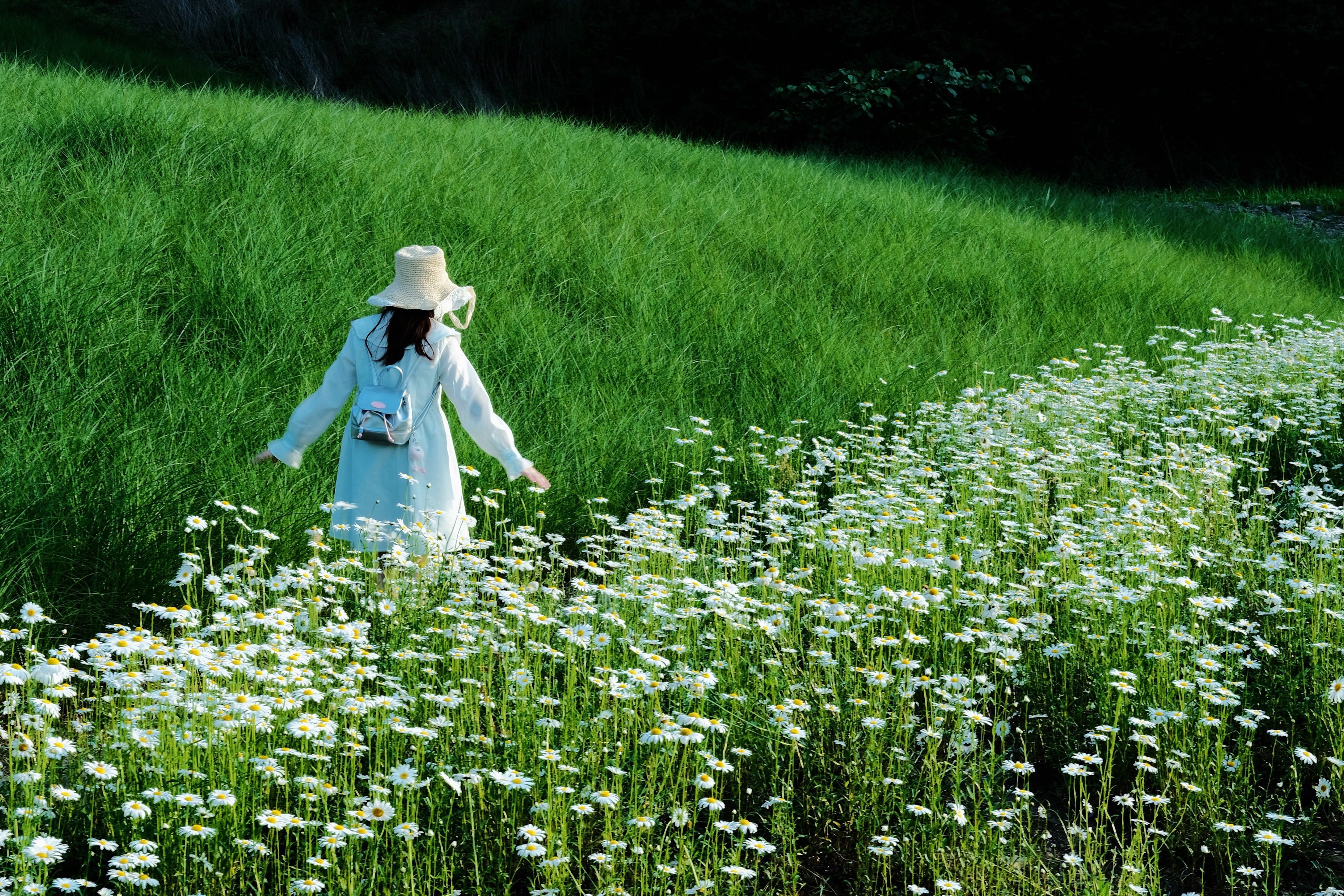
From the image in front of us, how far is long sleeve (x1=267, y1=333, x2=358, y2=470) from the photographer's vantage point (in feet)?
13.4

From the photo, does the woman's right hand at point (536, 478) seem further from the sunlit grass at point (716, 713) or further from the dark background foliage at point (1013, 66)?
the dark background foliage at point (1013, 66)

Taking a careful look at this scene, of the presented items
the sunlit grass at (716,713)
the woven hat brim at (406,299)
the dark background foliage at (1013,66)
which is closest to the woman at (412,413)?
the woven hat brim at (406,299)

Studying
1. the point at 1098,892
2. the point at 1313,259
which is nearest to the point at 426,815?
the point at 1098,892

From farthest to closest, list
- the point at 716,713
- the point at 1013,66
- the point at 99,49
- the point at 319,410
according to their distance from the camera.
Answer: the point at 1013,66 → the point at 99,49 → the point at 319,410 → the point at 716,713

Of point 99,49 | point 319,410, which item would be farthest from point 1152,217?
point 99,49

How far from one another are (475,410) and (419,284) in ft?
1.57

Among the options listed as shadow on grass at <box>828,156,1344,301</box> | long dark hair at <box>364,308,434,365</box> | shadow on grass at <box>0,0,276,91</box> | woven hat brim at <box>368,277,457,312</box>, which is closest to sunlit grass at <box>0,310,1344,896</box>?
long dark hair at <box>364,308,434,365</box>

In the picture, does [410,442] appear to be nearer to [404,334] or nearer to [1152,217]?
[404,334]

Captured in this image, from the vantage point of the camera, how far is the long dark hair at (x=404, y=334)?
4035 mm

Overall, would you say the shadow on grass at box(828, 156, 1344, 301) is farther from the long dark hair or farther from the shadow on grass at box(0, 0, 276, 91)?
the long dark hair

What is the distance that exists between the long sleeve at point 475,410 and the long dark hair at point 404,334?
0.29ft

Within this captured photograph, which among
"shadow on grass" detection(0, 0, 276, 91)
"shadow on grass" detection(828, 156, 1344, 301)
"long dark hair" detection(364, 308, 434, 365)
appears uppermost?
"shadow on grass" detection(0, 0, 276, 91)

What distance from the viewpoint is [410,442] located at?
4047 mm

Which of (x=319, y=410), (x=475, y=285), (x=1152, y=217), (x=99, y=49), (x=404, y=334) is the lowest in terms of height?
(x=319, y=410)
